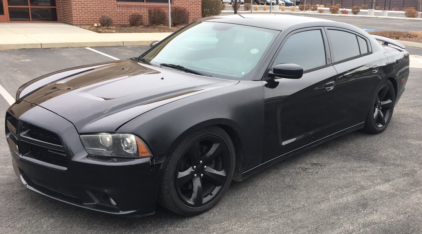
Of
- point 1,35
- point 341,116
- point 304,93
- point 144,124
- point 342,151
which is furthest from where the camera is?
point 1,35

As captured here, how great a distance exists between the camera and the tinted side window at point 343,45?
15.1 ft

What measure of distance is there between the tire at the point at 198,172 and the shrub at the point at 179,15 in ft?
53.7

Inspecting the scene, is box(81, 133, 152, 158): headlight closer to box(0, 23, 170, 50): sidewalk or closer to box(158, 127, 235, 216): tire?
box(158, 127, 235, 216): tire

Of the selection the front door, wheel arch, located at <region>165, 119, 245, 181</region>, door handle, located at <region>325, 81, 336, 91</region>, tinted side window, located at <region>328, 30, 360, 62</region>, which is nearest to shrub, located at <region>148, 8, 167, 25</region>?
the front door

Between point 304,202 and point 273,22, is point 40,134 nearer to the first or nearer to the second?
point 304,202

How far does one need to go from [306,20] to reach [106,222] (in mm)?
2921

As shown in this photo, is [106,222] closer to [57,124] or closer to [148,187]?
[148,187]

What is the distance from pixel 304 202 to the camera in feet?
12.0

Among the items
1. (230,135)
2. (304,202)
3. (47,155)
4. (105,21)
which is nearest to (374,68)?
(304,202)

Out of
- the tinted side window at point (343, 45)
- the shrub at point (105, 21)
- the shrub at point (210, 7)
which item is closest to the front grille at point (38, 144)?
the tinted side window at point (343, 45)

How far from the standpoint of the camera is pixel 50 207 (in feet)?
10.9

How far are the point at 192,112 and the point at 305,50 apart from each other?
1.73 m

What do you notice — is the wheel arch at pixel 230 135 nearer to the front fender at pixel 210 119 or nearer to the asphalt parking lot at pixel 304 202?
the front fender at pixel 210 119

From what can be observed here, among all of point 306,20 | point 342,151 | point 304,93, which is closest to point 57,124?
point 304,93
